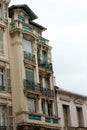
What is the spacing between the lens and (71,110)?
133 feet

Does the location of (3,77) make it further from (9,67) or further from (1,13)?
(1,13)

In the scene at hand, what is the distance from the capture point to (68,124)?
130 ft

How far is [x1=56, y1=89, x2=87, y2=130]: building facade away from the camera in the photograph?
39134mm

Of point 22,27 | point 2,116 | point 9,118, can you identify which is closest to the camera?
point 2,116

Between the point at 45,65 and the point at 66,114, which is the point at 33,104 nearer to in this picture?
the point at 45,65

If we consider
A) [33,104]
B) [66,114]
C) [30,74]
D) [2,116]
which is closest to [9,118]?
[2,116]

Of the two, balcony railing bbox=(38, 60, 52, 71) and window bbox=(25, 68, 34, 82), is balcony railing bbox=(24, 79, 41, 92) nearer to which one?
window bbox=(25, 68, 34, 82)

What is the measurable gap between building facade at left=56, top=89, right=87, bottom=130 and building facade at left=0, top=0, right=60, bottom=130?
1.26 metres

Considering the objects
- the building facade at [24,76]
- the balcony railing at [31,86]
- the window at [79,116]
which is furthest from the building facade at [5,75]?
the window at [79,116]

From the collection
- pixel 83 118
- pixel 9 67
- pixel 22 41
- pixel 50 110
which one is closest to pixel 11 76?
pixel 9 67

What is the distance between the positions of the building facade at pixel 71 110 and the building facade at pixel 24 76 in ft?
4.12

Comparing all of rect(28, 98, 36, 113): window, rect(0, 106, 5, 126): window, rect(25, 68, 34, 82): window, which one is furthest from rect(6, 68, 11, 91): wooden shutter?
rect(28, 98, 36, 113): window

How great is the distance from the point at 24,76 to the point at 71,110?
27.8 feet

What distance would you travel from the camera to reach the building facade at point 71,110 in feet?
128
